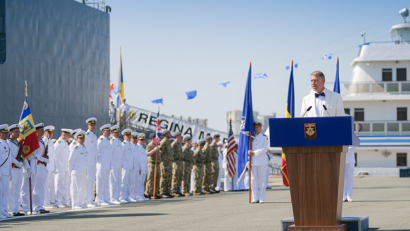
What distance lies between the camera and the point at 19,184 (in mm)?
11844

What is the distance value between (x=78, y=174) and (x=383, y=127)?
2949 cm

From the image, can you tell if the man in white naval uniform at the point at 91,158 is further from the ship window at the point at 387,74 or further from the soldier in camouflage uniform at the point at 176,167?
the ship window at the point at 387,74

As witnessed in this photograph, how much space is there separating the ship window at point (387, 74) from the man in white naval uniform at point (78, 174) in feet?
99.3

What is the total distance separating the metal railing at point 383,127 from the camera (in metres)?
37.8

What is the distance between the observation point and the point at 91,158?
13.7 meters

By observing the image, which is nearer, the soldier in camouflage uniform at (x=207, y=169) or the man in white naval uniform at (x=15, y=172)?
the man in white naval uniform at (x=15, y=172)

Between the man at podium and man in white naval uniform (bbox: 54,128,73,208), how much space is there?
9.41 metres

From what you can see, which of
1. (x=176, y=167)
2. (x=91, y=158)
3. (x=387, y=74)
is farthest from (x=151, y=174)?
(x=387, y=74)

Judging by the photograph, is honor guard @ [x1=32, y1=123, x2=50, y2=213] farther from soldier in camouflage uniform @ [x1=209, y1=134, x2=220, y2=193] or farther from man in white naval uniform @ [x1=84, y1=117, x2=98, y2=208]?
soldier in camouflage uniform @ [x1=209, y1=134, x2=220, y2=193]

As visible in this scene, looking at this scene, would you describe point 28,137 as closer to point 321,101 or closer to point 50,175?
point 50,175

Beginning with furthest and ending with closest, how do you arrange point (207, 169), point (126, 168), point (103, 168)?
point (207, 169) → point (126, 168) → point (103, 168)

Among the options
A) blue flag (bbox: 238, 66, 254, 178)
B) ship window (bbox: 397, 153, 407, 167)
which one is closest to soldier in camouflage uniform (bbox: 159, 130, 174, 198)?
blue flag (bbox: 238, 66, 254, 178)

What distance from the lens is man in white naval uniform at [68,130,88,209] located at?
13203 millimetres

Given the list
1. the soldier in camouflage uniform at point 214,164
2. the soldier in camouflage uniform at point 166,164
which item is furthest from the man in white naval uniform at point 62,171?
the soldier in camouflage uniform at point 214,164
